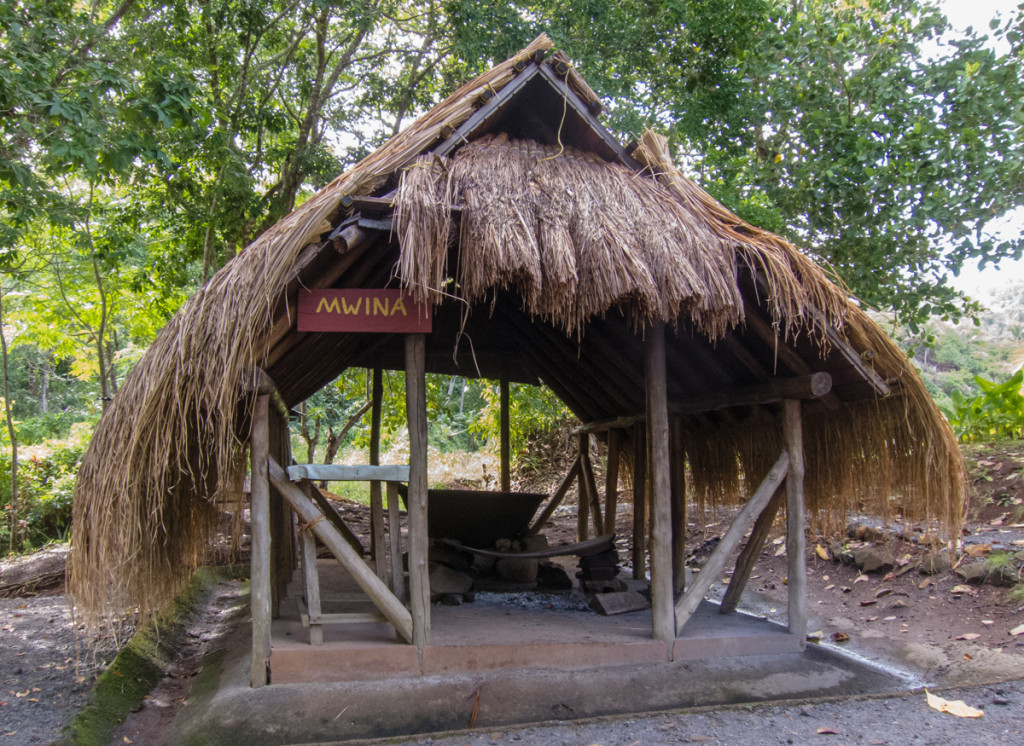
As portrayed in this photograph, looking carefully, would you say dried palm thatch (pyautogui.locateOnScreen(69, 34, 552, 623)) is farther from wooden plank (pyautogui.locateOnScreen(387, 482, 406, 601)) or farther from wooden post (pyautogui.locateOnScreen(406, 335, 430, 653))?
wooden plank (pyautogui.locateOnScreen(387, 482, 406, 601))

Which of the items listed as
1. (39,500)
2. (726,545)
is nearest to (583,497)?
(726,545)

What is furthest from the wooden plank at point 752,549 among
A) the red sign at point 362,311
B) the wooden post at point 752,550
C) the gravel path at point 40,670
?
the gravel path at point 40,670

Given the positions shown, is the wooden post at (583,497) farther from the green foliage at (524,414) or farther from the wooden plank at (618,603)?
the green foliage at (524,414)

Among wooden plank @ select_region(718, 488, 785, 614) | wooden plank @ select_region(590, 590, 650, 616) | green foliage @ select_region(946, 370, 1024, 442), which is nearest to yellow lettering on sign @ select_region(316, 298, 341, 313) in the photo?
wooden plank @ select_region(590, 590, 650, 616)

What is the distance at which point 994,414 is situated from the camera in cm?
841

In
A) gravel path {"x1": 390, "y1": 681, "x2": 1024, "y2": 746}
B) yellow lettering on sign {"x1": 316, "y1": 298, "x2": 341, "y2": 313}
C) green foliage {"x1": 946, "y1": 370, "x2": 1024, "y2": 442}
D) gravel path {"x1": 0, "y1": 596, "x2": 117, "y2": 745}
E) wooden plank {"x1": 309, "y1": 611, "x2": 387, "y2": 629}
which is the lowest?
gravel path {"x1": 390, "y1": 681, "x2": 1024, "y2": 746}

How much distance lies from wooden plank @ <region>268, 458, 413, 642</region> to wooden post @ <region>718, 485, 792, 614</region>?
2.43 m

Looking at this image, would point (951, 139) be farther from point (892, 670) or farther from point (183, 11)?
point (183, 11)

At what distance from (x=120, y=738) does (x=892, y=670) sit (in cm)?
449

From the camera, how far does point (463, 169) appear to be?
4000 mm

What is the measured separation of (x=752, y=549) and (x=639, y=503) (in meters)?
1.36

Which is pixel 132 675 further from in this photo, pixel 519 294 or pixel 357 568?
pixel 519 294

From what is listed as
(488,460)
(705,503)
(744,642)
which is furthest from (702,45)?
(488,460)

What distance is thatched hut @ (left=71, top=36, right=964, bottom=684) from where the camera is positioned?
3555 millimetres
